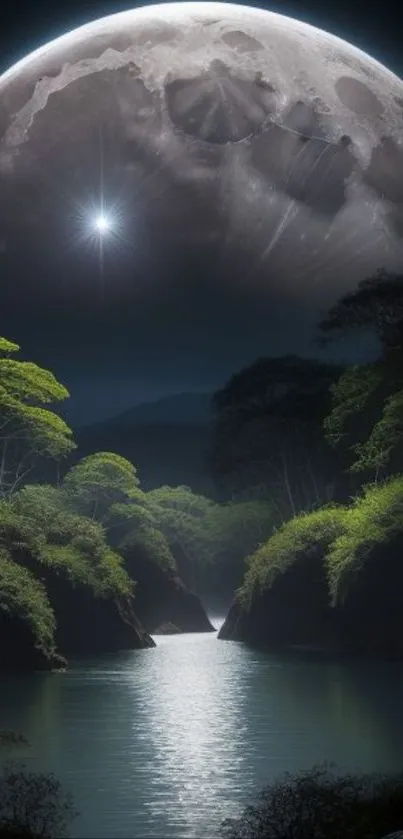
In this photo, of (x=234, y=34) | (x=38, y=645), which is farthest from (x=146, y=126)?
(x=38, y=645)

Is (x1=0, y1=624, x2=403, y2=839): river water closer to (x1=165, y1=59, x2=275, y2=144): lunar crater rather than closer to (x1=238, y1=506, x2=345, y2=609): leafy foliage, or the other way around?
(x1=238, y1=506, x2=345, y2=609): leafy foliage

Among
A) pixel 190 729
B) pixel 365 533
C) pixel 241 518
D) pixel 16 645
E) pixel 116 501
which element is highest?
pixel 116 501

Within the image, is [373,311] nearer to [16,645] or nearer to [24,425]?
[24,425]

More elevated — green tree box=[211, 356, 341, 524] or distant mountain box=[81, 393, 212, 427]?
green tree box=[211, 356, 341, 524]

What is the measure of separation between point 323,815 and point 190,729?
10177 mm

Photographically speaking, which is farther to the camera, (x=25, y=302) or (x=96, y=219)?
(x=25, y=302)

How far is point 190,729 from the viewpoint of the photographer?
2666 cm

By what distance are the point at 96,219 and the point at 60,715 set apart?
11461 mm

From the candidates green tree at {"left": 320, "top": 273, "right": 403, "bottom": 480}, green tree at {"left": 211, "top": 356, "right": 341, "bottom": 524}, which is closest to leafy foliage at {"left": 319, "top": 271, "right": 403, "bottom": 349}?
green tree at {"left": 320, "top": 273, "right": 403, "bottom": 480}

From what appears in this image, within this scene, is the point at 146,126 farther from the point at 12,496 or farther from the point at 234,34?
the point at 12,496

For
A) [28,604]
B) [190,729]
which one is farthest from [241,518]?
[190,729]

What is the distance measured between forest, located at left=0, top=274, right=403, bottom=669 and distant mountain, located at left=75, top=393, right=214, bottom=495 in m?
0.78

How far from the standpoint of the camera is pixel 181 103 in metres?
30.9

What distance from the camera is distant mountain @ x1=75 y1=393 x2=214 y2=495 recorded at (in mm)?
37750
